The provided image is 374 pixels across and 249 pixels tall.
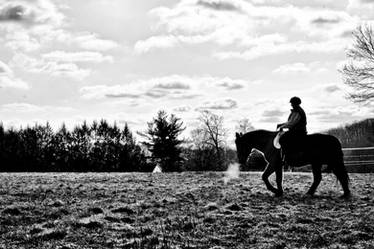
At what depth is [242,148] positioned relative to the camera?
1502 centimetres

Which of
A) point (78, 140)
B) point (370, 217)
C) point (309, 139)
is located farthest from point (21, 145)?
point (370, 217)

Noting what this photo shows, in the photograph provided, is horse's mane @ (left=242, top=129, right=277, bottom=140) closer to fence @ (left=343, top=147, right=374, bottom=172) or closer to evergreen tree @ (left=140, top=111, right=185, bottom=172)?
fence @ (left=343, top=147, right=374, bottom=172)

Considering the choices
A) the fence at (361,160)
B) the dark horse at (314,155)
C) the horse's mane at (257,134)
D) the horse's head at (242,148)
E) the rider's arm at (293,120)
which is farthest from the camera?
the fence at (361,160)

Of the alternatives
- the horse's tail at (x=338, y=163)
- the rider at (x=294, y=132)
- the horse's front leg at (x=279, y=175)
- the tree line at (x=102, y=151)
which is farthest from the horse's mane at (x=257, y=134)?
the tree line at (x=102, y=151)

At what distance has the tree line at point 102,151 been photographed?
59.7m

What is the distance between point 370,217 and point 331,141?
4759mm

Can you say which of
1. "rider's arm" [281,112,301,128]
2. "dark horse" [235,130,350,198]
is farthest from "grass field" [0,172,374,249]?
"rider's arm" [281,112,301,128]

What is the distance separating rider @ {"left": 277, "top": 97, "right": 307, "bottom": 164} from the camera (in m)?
13.7

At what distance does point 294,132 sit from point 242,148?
1.95 meters

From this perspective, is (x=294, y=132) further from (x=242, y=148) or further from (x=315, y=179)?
(x=242, y=148)

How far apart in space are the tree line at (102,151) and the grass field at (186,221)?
41888 mm

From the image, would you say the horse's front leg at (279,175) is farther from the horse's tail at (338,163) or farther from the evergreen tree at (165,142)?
the evergreen tree at (165,142)

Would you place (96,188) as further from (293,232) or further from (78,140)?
(78,140)

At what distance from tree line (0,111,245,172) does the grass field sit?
41888 mm
